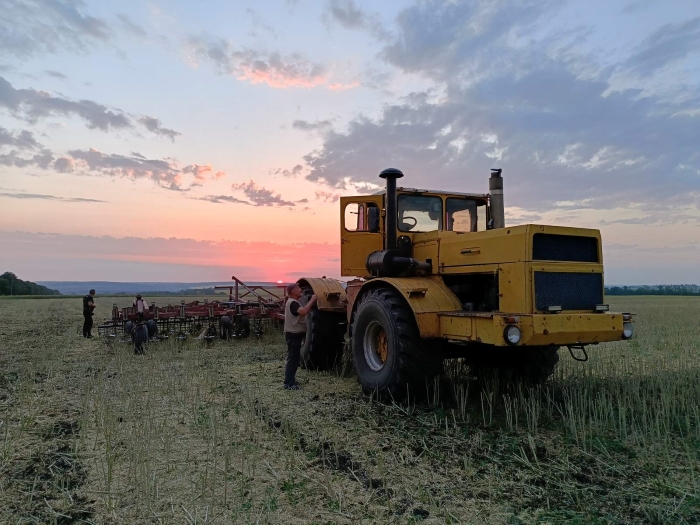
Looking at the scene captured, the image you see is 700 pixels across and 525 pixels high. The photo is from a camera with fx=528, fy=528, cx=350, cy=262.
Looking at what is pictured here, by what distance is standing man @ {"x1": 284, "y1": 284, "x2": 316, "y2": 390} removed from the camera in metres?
7.19

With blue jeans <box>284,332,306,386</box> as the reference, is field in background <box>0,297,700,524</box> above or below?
below

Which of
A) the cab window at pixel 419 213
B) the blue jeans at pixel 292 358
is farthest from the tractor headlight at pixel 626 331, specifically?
the blue jeans at pixel 292 358

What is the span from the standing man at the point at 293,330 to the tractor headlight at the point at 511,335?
3178 millimetres

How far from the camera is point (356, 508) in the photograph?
3.50 m

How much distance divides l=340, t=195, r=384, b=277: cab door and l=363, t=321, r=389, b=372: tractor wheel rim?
105 centimetres

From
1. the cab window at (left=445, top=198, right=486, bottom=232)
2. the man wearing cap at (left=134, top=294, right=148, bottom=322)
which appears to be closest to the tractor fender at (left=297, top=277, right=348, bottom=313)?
the cab window at (left=445, top=198, right=486, bottom=232)

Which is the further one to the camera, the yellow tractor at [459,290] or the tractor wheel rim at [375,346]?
the tractor wheel rim at [375,346]

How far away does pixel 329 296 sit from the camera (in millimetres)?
8164

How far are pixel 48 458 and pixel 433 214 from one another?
5.20 meters

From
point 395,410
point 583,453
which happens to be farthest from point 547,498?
point 395,410

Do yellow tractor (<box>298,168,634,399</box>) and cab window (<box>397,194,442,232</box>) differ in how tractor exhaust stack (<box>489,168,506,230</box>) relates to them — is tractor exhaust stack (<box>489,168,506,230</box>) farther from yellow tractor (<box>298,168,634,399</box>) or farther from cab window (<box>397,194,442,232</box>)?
cab window (<box>397,194,442,232</box>)

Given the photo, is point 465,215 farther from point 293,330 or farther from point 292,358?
point 292,358

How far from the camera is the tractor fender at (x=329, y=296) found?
26.6 ft

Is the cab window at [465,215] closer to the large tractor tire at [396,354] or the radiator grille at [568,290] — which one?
the large tractor tire at [396,354]
